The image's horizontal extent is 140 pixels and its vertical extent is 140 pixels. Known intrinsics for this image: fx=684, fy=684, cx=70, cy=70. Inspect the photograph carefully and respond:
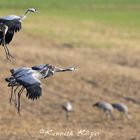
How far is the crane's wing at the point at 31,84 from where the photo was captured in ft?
27.6

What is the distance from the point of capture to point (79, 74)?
2272 centimetres

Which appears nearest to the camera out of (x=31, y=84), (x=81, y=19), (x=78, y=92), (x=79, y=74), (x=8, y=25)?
(x=31, y=84)

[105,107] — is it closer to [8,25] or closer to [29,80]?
[8,25]

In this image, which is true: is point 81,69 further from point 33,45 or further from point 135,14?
point 135,14

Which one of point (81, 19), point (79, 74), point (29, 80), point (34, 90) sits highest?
point (29, 80)

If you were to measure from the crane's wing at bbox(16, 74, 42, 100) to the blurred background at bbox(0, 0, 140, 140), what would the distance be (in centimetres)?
327

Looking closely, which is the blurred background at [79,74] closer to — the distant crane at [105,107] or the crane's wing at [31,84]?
the distant crane at [105,107]

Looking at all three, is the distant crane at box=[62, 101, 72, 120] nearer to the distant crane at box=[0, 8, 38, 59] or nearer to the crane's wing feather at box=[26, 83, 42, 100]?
the distant crane at box=[0, 8, 38, 59]

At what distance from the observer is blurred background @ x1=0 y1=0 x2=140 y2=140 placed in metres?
16.1

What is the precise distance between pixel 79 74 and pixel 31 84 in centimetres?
1434

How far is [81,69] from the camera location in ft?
77.3

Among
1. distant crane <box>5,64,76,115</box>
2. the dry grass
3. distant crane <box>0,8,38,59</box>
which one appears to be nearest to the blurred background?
the dry grass

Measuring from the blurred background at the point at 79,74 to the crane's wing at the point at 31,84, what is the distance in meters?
3.27

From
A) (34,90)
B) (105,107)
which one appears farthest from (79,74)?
(34,90)
